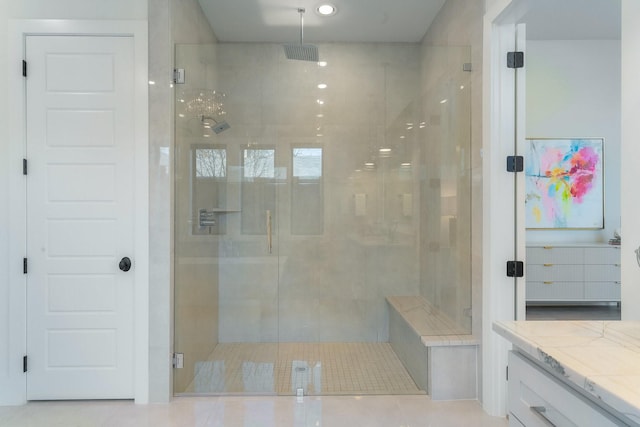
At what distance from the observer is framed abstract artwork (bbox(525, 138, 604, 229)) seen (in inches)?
167

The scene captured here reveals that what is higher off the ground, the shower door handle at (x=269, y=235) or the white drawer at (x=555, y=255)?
the shower door handle at (x=269, y=235)

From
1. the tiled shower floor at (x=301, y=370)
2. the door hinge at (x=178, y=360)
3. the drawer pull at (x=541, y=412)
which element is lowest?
the tiled shower floor at (x=301, y=370)

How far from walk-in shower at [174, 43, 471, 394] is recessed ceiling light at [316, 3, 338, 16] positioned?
0.29 meters

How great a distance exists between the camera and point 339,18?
3.06 m

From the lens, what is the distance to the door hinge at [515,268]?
7.07 feet

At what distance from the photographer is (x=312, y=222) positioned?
10.0 feet

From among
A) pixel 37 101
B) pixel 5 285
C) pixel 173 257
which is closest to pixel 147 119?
pixel 37 101

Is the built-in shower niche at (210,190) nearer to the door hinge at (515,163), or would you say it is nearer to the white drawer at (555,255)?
the door hinge at (515,163)

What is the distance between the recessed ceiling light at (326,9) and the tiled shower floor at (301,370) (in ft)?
8.77

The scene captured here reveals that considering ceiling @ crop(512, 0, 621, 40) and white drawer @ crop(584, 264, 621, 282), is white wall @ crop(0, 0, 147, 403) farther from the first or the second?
white drawer @ crop(584, 264, 621, 282)

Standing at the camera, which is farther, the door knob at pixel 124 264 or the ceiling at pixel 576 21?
the ceiling at pixel 576 21

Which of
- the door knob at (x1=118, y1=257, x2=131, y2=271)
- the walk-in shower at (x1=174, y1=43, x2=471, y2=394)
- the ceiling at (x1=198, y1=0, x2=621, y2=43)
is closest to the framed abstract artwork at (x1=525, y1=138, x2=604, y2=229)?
the ceiling at (x1=198, y1=0, x2=621, y2=43)

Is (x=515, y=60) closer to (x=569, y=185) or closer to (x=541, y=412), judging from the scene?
(x=541, y=412)

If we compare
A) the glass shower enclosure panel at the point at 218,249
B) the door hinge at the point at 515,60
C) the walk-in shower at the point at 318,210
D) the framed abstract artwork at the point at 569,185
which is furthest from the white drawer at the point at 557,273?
the glass shower enclosure panel at the point at 218,249
